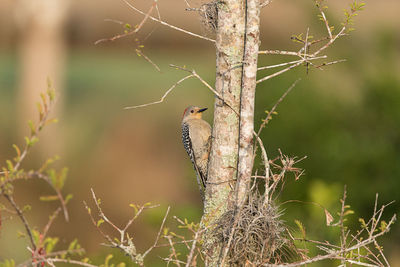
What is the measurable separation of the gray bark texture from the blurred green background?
0.32 m

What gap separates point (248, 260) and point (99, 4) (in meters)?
15.1

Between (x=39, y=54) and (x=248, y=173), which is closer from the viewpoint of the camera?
(x=248, y=173)

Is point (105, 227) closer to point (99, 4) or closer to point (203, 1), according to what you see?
point (99, 4)

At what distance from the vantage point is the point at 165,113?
18750 mm

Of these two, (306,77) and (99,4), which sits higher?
(99,4)

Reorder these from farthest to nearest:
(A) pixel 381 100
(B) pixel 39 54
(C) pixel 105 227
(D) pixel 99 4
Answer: (D) pixel 99 4
(B) pixel 39 54
(C) pixel 105 227
(A) pixel 381 100

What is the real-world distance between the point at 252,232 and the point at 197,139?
158 cm

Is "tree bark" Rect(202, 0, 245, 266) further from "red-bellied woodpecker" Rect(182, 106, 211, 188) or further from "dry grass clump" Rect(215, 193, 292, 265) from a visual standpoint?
"red-bellied woodpecker" Rect(182, 106, 211, 188)

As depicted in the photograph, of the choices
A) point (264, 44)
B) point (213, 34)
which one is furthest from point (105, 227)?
point (213, 34)

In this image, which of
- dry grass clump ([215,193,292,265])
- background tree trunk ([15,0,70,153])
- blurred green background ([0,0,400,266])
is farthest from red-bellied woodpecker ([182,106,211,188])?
background tree trunk ([15,0,70,153])

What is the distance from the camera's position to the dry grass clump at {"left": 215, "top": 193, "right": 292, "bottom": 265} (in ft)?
8.75

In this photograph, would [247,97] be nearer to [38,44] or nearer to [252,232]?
[252,232]

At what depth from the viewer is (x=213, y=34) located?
296 cm

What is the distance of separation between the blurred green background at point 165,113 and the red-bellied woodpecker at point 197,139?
2.66ft
